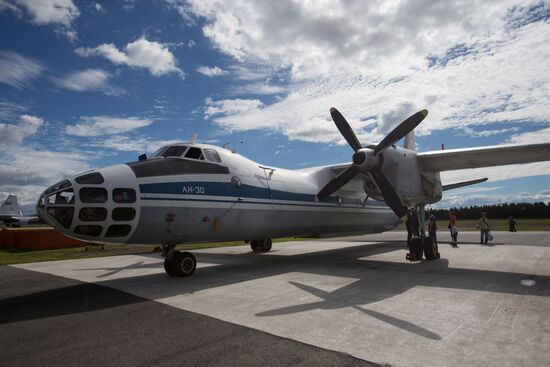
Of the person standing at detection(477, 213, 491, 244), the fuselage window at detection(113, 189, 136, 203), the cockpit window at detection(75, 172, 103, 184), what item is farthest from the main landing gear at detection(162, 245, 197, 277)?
the person standing at detection(477, 213, 491, 244)

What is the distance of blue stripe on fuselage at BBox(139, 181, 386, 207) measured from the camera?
929 centimetres

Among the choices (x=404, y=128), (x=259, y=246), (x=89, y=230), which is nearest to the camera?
(x=89, y=230)

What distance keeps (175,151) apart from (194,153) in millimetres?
555

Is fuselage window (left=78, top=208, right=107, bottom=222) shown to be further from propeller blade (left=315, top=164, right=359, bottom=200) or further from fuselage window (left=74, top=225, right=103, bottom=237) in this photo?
propeller blade (left=315, top=164, right=359, bottom=200)

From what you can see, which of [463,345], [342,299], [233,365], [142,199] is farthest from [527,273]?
[142,199]

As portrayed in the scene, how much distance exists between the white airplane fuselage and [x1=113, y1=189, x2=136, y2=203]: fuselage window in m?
0.02

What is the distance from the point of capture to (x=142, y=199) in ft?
29.2

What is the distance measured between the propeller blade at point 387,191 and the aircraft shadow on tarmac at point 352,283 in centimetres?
205

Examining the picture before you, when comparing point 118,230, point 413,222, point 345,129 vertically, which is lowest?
point 413,222

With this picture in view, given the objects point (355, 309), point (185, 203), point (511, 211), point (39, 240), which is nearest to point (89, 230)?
point (185, 203)

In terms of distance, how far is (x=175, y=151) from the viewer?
10516mm

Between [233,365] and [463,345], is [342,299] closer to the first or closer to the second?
[463,345]

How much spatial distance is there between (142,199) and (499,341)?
7.80m

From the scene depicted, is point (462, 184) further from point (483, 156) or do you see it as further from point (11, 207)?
point (11, 207)
